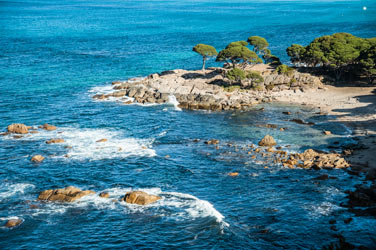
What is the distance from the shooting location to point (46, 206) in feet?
167

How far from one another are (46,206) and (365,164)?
45151mm

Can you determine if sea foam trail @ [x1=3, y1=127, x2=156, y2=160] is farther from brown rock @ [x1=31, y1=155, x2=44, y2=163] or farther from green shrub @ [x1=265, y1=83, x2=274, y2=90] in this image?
green shrub @ [x1=265, y1=83, x2=274, y2=90]

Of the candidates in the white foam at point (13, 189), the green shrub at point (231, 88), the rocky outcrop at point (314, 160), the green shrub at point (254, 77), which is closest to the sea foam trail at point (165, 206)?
the white foam at point (13, 189)

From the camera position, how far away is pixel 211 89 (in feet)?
331

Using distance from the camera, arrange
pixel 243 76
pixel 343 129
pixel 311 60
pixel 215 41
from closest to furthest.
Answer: pixel 343 129 → pixel 243 76 → pixel 311 60 → pixel 215 41

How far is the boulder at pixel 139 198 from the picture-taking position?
51.1 meters

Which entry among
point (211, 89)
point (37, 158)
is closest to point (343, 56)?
point (211, 89)

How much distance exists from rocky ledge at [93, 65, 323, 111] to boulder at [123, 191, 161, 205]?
1682 inches

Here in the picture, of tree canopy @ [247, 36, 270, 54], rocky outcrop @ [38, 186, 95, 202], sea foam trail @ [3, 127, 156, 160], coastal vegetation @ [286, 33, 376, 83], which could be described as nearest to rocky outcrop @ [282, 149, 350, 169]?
sea foam trail @ [3, 127, 156, 160]

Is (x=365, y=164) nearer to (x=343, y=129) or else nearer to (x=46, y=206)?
(x=343, y=129)

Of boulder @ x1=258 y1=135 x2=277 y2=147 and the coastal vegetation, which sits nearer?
boulder @ x1=258 y1=135 x2=277 y2=147

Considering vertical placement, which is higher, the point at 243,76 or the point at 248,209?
the point at 243,76

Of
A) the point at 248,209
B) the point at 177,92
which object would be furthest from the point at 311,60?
the point at 248,209

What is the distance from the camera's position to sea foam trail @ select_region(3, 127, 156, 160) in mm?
67250
